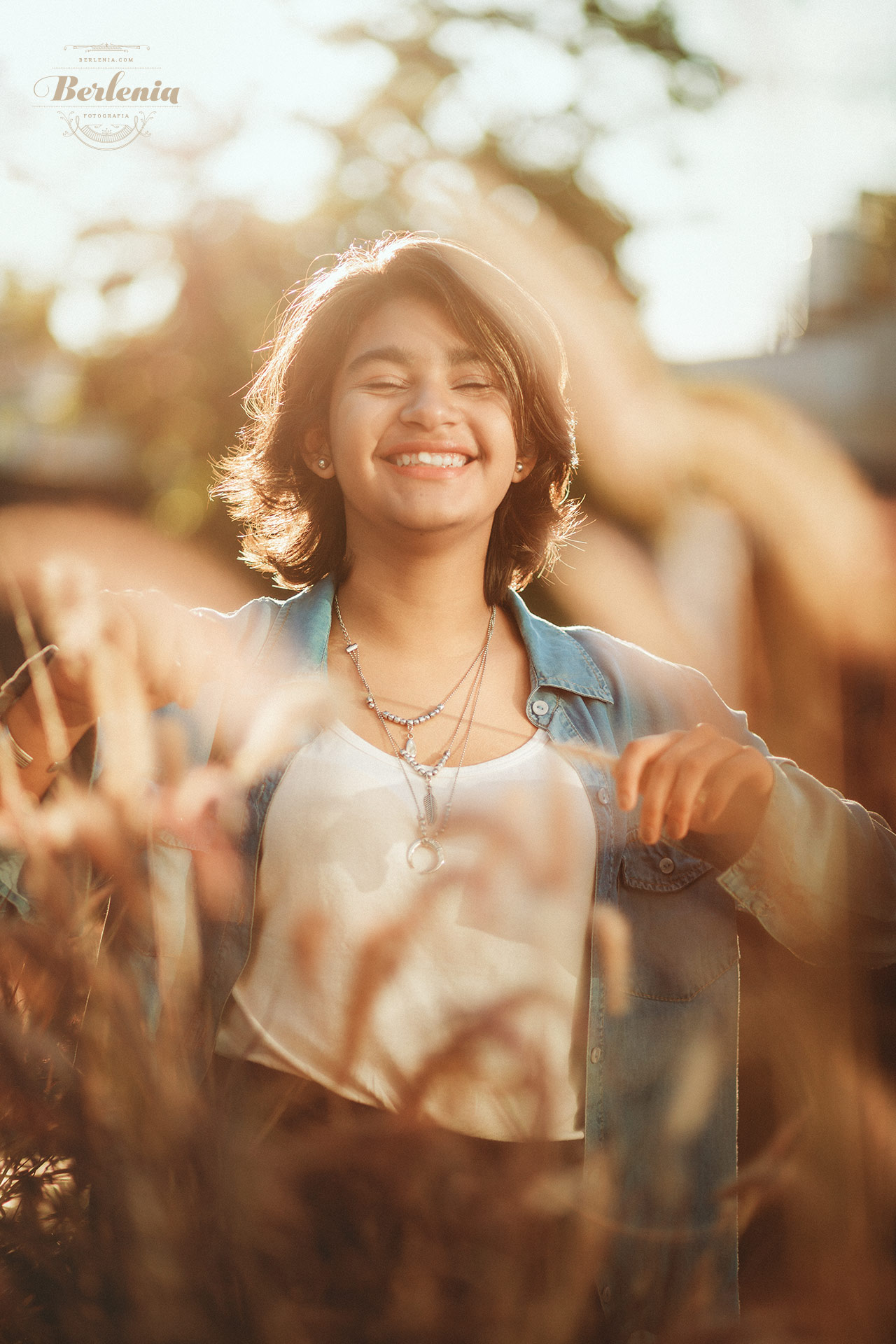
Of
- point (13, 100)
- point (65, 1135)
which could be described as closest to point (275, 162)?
point (13, 100)

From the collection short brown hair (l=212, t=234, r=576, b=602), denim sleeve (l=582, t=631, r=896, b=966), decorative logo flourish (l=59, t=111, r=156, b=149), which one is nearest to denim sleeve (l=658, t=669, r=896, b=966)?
denim sleeve (l=582, t=631, r=896, b=966)

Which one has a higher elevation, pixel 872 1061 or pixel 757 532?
pixel 757 532

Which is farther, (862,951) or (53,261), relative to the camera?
(53,261)

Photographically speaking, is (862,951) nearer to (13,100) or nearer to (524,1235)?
(524,1235)

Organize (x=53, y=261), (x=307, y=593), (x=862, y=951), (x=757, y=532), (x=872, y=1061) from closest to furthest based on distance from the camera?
1. (x=862, y=951)
2. (x=872, y=1061)
3. (x=307, y=593)
4. (x=53, y=261)
5. (x=757, y=532)

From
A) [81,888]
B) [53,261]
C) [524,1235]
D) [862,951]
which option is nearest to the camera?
[524,1235]

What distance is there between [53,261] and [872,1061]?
64.1 inches

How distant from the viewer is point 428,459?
116cm

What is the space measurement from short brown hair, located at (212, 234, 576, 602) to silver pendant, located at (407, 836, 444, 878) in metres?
0.45

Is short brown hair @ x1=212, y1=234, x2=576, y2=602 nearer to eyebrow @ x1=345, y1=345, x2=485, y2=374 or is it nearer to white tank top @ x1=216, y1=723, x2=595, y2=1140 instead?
eyebrow @ x1=345, y1=345, x2=485, y2=374

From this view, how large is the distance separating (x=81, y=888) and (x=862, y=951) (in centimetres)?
80

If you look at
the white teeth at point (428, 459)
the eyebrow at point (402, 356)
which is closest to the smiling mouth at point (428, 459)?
the white teeth at point (428, 459)

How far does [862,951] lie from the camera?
3.30ft

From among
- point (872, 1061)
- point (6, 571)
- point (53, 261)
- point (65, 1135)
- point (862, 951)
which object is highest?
point (53, 261)
